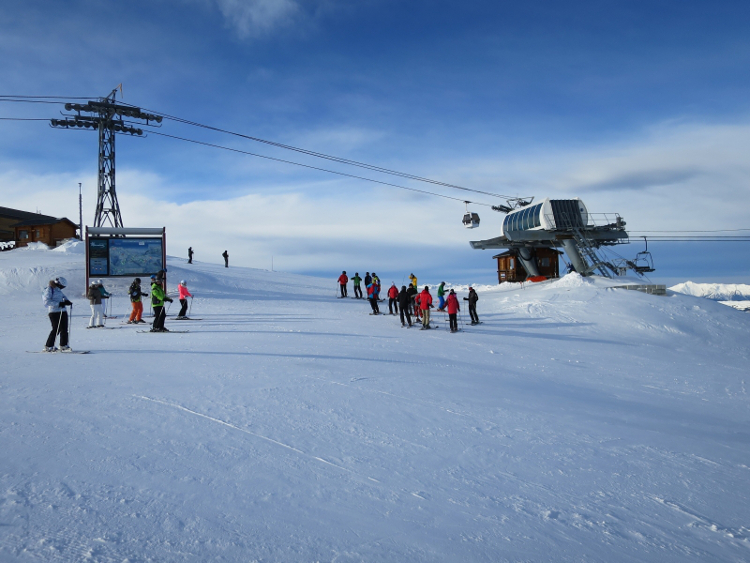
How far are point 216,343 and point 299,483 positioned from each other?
804 cm

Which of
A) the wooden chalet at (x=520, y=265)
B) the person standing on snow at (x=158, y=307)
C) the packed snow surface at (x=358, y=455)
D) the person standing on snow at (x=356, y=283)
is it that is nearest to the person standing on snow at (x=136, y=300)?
the person standing on snow at (x=158, y=307)

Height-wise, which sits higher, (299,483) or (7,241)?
(7,241)

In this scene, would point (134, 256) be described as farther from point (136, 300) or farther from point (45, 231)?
point (45, 231)

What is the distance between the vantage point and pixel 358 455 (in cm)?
536

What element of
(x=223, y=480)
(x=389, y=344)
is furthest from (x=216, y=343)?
(x=223, y=480)

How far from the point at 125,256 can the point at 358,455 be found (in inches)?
851

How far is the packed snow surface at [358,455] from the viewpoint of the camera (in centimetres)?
382

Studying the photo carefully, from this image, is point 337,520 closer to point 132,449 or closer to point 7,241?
point 132,449

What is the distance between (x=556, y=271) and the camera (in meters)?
42.9

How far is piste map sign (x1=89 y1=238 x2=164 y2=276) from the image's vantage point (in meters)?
23.1

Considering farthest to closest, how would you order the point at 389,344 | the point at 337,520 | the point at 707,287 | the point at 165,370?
the point at 707,287 < the point at 389,344 < the point at 165,370 < the point at 337,520

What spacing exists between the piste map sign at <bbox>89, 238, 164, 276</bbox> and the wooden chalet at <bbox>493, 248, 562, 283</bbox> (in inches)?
1165

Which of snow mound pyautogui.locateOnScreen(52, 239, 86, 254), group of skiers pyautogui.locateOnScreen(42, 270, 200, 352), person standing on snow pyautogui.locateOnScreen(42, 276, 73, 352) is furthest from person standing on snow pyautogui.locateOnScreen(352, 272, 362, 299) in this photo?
snow mound pyautogui.locateOnScreen(52, 239, 86, 254)

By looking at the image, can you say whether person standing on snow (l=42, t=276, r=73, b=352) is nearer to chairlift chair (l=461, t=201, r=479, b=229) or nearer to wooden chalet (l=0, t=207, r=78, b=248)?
chairlift chair (l=461, t=201, r=479, b=229)
